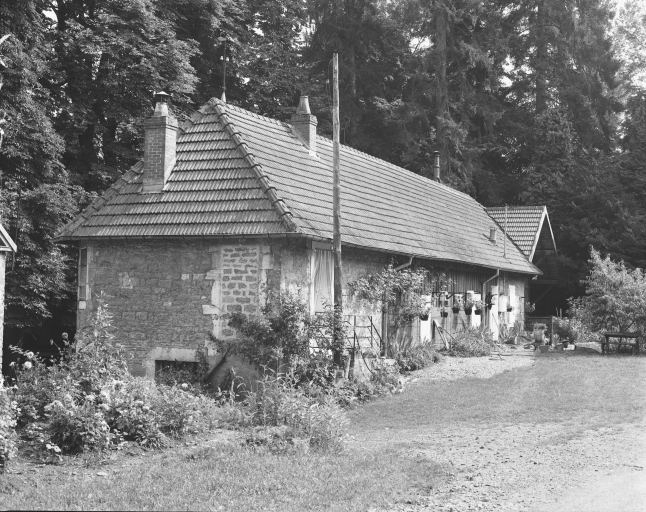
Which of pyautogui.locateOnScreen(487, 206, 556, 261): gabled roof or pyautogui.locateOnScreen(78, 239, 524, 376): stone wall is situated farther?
pyautogui.locateOnScreen(487, 206, 556, 261): gabled roof

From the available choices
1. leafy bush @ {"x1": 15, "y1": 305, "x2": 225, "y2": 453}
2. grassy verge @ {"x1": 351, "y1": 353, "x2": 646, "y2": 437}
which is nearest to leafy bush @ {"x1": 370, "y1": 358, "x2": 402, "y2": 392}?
grassy verge @ {"x1": 351, "y1": 353, "x2": 646, "y2": 437}

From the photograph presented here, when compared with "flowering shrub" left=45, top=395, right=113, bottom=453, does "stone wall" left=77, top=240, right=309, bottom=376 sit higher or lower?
higher

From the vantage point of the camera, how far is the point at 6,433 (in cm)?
825

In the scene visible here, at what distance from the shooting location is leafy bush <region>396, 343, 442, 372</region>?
1893cm

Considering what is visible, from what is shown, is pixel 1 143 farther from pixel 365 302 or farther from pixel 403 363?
pixel 403 363

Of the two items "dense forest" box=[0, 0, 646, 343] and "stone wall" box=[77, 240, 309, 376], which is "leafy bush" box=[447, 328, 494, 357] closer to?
"stone wall" box=[77, 240, 309, 376]

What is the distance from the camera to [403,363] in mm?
18844

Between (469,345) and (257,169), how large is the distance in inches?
409

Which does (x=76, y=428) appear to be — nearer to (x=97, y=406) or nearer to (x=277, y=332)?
(x=97, y=406)

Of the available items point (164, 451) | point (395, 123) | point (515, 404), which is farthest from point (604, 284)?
point (164, 451)

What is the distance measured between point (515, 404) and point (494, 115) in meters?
29.3

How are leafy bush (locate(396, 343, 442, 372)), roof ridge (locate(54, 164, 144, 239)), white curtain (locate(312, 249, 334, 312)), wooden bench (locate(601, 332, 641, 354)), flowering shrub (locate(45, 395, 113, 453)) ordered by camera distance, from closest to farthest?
flowering shrub (locate(45, 395, 113, 453)), white curtain (locate(312, 249, 334, 312)), roof ridge (locate(54, 164, 144, 239)), leafy bush (locate(396, 343, 442, 372)), wooden bench (locate(601, 332, 641, 354))

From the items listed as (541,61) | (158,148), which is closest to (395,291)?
(158,148)

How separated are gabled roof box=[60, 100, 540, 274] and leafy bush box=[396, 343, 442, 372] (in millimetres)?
2532
